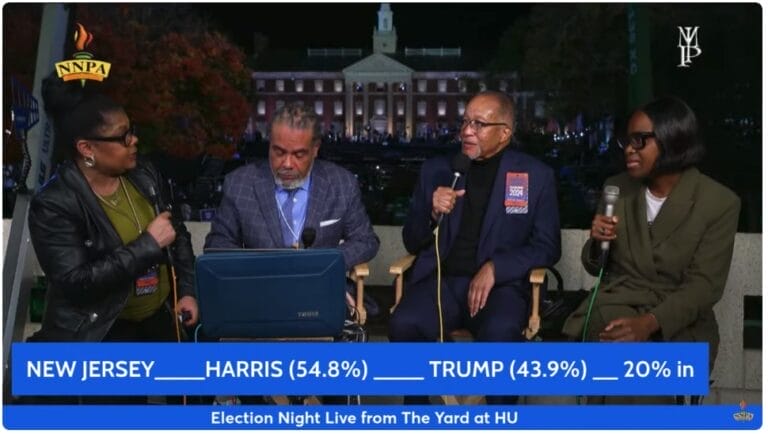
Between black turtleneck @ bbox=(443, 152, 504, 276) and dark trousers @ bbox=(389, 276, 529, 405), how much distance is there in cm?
8

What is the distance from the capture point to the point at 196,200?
5.78 m

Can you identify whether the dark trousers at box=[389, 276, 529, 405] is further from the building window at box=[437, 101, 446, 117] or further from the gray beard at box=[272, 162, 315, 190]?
the building window at box=[437, 101, 446, 117]

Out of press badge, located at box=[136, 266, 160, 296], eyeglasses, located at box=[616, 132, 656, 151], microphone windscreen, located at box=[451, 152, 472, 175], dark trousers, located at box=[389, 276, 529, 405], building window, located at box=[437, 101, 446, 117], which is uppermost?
building window, located at box=[437, 101, 446, 117]

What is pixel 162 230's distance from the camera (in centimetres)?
407

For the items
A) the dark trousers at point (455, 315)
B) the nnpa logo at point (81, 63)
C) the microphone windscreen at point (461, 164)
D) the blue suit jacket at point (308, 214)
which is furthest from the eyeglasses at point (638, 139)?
the nnpa logo at point (81, 63)

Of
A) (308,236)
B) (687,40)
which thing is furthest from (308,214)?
(687,40)

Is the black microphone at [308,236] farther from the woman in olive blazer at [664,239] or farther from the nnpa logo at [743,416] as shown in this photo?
the nnpa logo at [743,416]

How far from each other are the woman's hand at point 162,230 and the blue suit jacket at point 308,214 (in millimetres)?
360

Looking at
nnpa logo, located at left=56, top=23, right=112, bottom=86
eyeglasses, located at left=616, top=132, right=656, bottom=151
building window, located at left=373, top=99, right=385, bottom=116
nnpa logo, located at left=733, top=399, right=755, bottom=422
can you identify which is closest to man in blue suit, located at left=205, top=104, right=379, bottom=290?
building window, located at left=373, top=99, right=385, bottom=116

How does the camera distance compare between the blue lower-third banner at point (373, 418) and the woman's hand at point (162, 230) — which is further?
the blue lower-third banner at point (373, 418)

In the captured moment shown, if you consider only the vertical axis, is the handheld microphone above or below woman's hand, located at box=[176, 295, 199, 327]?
above

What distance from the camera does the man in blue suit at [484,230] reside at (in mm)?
4469

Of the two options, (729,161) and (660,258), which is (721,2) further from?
(660,258)

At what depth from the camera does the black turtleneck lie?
4.59 m
